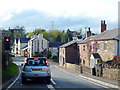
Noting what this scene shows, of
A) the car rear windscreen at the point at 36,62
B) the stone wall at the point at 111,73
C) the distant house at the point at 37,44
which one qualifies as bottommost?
the stone wall at the point at 111,73

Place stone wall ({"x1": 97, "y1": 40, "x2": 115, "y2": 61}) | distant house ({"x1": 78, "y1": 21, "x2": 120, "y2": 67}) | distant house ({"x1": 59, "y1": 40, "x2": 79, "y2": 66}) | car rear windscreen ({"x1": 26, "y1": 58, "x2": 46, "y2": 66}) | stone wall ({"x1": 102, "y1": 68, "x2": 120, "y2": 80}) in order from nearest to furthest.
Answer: car rear windscreen ({"x1": 26, "y1": 58, "x2": 46, "y2": 66}) < stone wall ({"x1": 102, "y1": 68, "x2": 120, "y2": 80}) < distant house ({"x1": 78, "y1": 21, "x2": 120, "y2": 67}) < stone wall ({"x1": 97, "y1": 40, "x2": 115, "y2": 61}) < distant house ({"x1": 59, "y1": 40, "x2": 79, "y2": 66})

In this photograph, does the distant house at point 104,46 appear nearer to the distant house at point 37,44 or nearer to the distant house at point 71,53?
the distant house at point 71,53

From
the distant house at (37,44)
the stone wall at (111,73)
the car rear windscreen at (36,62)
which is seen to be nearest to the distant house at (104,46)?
the stone wall at (111,73)

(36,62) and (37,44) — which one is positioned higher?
(37,44)

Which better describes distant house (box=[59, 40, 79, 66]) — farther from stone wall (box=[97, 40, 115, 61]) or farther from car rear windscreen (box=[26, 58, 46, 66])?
car rear windscreen (box=[26, 58, 46, 66])

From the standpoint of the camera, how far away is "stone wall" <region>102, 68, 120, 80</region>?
2086cm

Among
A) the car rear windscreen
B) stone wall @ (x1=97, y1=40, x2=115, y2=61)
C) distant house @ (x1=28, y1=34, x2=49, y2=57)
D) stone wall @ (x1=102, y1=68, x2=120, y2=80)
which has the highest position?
distant house @ (x1=28, y1=34, x2=49, y2=57)

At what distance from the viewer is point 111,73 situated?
2241cm

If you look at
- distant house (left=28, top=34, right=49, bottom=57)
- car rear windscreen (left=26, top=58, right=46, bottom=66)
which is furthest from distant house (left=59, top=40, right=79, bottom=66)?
distant house (left=28, top=34, right=49, bottom=57)

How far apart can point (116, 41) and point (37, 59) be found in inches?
833

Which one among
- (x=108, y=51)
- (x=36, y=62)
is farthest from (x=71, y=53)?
(x=36, y=62)

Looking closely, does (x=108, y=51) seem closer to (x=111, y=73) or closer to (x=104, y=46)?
(x=104, y=46)

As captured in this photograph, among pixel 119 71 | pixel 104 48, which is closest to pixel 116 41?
pixel 104 48

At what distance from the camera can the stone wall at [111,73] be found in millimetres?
20864
